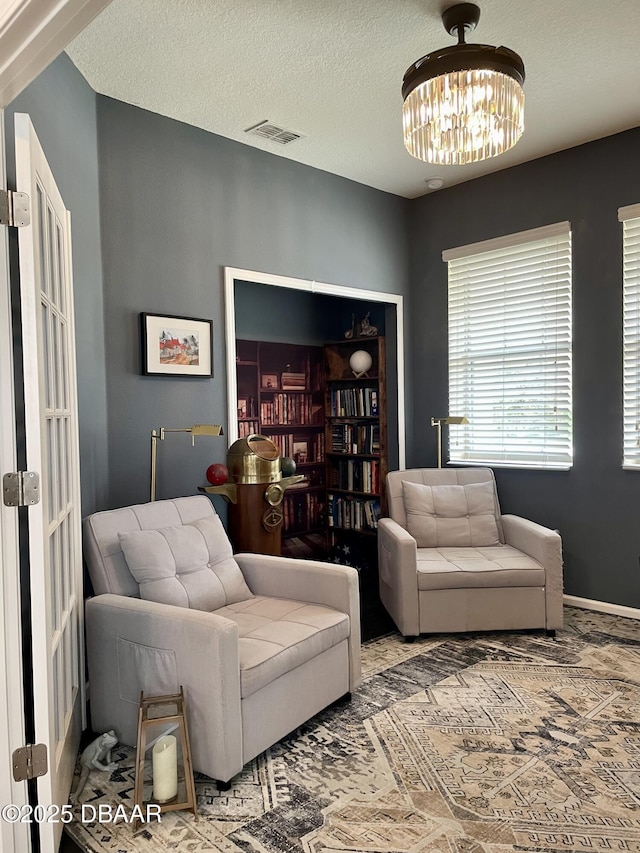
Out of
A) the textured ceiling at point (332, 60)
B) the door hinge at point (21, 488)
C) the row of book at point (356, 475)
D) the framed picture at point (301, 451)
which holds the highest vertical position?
the textured ceiling at point (332, 60)

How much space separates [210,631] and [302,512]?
Answer: 3207 mm

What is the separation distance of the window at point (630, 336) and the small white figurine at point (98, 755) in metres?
3.16

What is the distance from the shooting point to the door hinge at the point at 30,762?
1699 mm

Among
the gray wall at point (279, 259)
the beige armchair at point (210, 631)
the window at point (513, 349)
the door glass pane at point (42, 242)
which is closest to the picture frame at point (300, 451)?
the gray wall at point (279, 259)

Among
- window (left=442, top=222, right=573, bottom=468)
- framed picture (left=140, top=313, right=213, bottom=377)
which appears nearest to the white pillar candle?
framed picture (left=140, top=313, right=213, bottom=377)

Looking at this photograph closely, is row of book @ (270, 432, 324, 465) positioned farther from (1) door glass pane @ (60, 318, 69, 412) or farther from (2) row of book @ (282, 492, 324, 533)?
(1) door glass pane @ (60, 318, 69, 412)

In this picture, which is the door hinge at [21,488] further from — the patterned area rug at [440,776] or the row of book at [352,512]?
the row of book at [352,512]

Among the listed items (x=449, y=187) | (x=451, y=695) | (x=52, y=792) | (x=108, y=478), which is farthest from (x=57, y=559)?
(x=449, y=187)

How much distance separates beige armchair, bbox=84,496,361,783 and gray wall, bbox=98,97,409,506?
1.87ft

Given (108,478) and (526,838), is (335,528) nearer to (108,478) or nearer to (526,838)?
(108,478)

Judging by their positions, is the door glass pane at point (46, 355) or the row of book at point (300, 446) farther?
the row of book at point (300, 446)

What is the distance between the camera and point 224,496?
355 cm

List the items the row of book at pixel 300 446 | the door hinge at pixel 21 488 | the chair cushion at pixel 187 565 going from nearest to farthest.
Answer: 1. the door hinge at pixel 21 488
2. the chair cushion at pixel 187 565
3. the row of book at pixel 300 446

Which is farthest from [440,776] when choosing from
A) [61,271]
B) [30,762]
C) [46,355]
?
[61,271]
